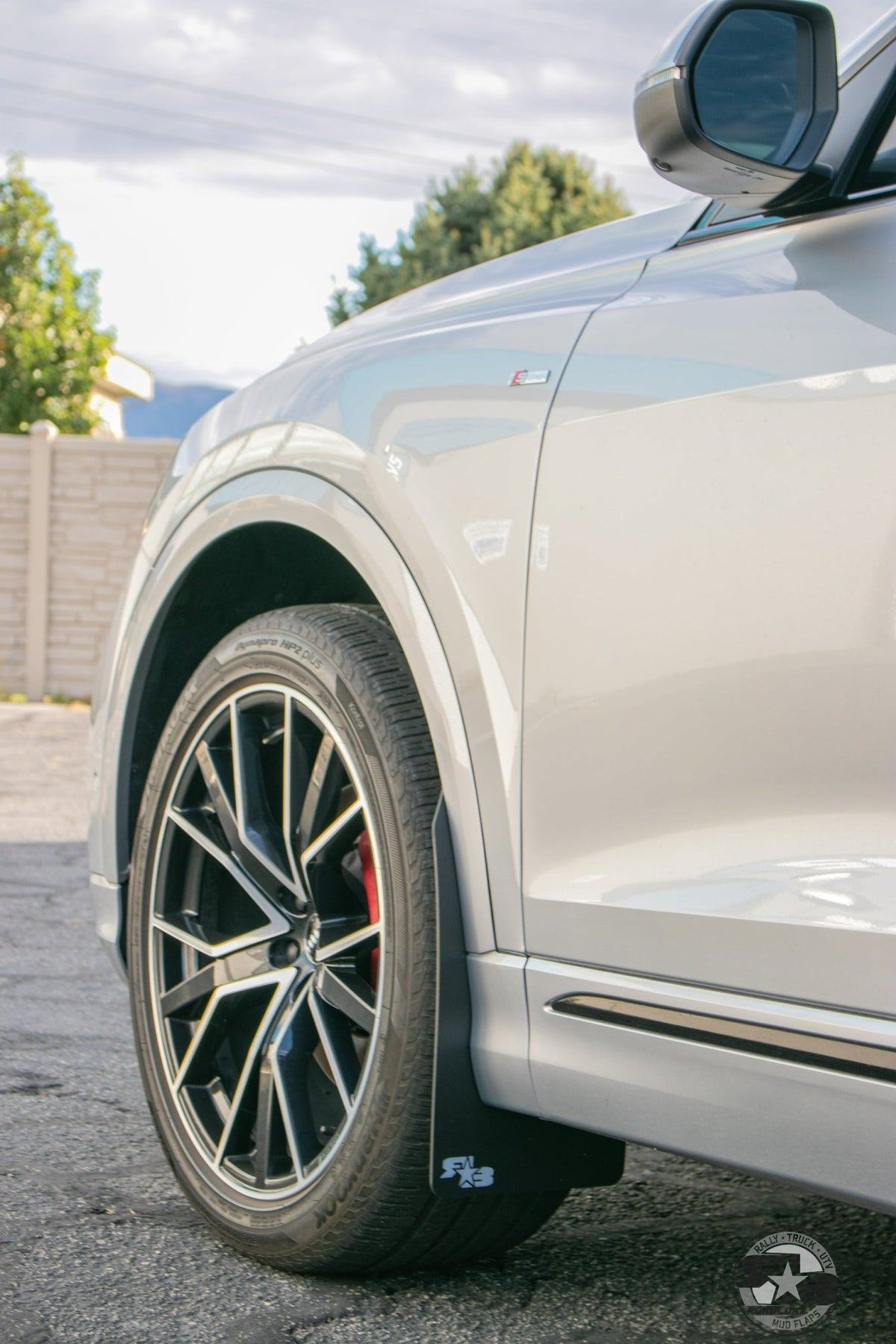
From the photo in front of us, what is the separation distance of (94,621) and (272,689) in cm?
1202

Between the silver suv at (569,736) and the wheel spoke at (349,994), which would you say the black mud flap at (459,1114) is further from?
the wheel spoke at (349,994)

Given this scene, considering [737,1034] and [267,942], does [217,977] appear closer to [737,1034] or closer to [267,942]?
[267,942]

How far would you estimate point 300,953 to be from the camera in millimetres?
2139

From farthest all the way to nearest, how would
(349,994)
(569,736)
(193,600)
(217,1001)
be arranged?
1. (193,600)
2. (217,1001)
3. (349,994)
4. (569,736)

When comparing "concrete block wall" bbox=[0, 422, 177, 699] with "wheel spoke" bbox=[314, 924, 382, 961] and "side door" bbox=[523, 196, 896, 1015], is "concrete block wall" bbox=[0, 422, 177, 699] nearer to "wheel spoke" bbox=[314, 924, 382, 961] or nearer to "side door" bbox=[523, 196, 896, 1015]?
"wheel spoke" bbox=[314, 924, 382, 961]

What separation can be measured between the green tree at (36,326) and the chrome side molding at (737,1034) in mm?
21549

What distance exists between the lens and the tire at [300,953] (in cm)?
191

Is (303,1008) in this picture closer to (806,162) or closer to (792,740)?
(792,740)

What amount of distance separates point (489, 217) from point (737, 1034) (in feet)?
86.8

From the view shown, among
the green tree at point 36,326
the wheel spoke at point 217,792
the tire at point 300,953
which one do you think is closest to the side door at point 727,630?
the tire at point 300,953

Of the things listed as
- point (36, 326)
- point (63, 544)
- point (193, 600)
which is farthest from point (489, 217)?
point (193, 600)

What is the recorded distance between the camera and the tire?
6.26ft

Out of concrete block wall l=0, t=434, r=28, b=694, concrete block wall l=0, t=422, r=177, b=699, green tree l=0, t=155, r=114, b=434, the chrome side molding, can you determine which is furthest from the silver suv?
green tree l=0, t=155, r=114, b=434

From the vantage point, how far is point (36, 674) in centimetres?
1392
